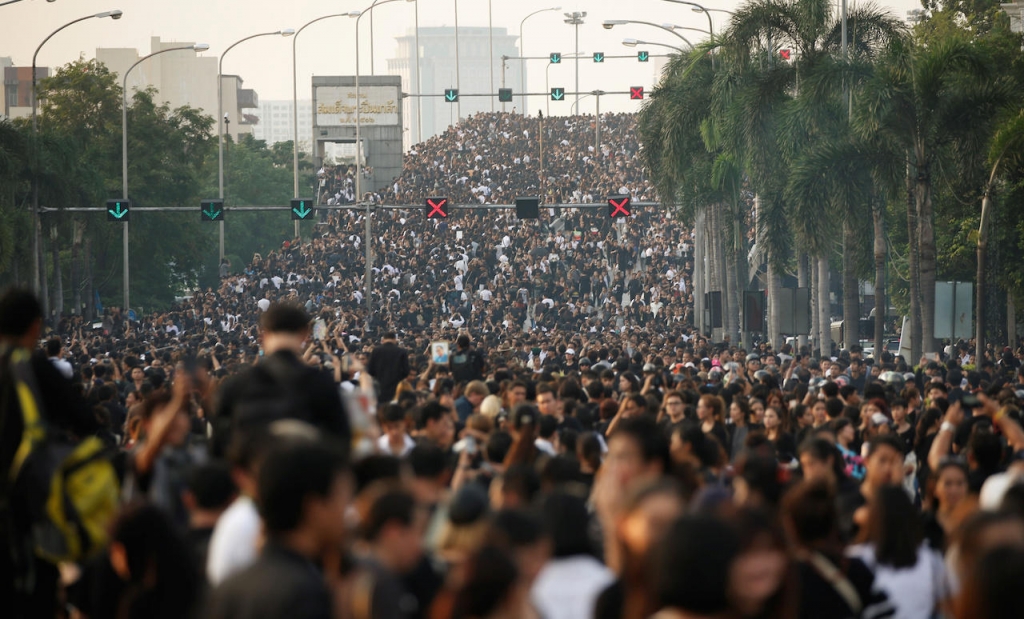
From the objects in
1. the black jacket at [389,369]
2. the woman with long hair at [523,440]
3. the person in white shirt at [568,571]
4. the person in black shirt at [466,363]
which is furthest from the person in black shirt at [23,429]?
the person in black shirt at [466,363]

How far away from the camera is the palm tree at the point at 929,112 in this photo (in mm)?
33094

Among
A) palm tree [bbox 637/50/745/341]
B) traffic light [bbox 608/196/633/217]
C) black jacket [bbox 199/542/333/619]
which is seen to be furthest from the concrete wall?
black jacket [bbox 199/542/333/619]

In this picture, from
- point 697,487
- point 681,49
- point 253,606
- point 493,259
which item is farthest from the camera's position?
point 493,259

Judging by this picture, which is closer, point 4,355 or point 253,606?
point 253,606

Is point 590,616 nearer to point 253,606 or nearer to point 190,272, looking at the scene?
point 253,606

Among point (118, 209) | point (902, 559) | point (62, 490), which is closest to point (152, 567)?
point (62, 490)

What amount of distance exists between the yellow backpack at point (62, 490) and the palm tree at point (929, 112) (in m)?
27.9

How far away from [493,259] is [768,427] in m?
46.0

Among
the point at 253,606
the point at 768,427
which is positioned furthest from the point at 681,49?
the point at 253,606

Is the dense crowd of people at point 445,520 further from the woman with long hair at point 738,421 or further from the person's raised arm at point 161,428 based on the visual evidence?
the woman with long hair at point 738,421

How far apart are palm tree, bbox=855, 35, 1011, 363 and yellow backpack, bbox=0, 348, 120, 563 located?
27.9 m

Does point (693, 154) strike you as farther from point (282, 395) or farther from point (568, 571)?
point (568, 571)

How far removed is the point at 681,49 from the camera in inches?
2085

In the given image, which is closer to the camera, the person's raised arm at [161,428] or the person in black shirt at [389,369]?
the person's raised arm at [161,428]
